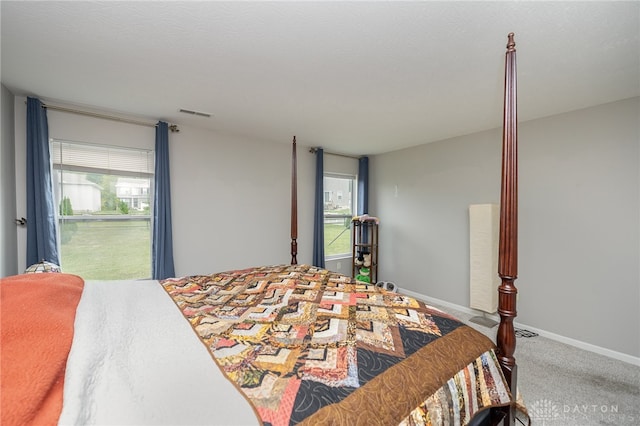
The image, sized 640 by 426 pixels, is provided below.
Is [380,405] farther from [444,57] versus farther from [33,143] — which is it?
[33,143]

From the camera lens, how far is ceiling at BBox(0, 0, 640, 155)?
56.8 inches

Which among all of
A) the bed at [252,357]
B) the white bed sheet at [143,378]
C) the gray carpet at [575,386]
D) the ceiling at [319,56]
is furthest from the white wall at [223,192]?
the gray carpet at [575,386]

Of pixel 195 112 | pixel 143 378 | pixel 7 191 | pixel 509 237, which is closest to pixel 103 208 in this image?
pixel 7 191

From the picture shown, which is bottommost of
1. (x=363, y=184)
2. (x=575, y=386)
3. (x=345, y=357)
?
(x=575, y=386)

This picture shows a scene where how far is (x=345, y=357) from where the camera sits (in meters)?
1.01

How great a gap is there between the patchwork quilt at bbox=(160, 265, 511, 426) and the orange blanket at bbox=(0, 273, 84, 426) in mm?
422

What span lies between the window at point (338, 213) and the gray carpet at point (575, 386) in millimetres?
2978

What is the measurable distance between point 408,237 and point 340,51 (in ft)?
11.1

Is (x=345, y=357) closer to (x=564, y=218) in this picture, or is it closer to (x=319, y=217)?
(x=564, y=218)

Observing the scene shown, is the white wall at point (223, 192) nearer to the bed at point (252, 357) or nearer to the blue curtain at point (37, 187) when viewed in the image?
the blue curtain at point (37, 187)

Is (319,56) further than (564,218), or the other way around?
(564,218)

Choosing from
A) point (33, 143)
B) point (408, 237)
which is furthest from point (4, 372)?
point (408, 237)

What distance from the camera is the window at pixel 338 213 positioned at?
16.1 feet

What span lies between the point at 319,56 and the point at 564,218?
10.1 ft
